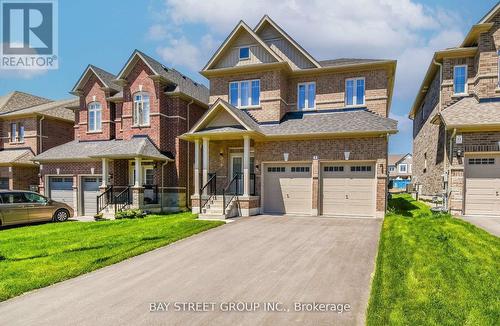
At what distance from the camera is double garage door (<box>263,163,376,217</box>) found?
13.5 m

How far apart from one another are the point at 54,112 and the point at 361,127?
893 inches

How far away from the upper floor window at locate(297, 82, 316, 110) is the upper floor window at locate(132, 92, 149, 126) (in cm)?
910

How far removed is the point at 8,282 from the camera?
19.6ft

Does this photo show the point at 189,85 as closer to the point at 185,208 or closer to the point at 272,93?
the point at 272,93

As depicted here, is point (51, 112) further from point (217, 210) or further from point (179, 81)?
point (217, 210)

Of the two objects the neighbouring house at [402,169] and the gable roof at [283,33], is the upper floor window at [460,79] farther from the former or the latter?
the neighbouring house at [402,169]

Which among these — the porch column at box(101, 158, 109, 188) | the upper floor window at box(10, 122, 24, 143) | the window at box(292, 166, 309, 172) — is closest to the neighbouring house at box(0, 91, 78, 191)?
the upper floor window at box(10, 122, 24, 143)

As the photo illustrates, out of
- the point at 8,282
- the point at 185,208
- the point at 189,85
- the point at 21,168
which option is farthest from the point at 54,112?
the point at 8,282

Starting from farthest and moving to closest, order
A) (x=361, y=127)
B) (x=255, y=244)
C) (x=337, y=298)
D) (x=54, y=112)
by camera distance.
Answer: (x=54, y=112)
(x=361, y=127)
(x=255, y=244)
(x=337, y=298)

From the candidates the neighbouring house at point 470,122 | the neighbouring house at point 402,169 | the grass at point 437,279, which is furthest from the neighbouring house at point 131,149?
the neighbouring house at point 402,169

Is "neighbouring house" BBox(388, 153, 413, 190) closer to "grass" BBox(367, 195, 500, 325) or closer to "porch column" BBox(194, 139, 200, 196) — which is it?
"porch column" BBox(194, 139, 200, 196)

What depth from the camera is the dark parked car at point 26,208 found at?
13008 millimetres

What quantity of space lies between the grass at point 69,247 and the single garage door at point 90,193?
491 centimetres

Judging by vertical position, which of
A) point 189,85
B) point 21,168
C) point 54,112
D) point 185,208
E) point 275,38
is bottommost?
point 185,208
